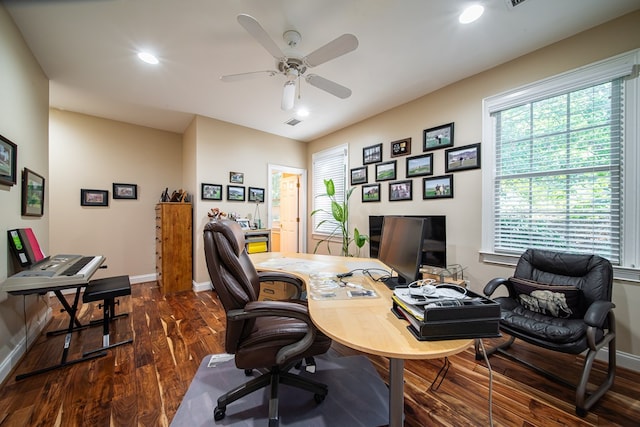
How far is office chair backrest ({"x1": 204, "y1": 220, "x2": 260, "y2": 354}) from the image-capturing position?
4.11 ft

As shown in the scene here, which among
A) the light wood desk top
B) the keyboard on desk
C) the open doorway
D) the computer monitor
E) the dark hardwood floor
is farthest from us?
the open doorway

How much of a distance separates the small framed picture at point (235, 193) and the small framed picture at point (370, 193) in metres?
2.12

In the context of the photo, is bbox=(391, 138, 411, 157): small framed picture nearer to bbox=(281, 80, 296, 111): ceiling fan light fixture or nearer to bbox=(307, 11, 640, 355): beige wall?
bbox=(307, 11, 640, 355): beige wall

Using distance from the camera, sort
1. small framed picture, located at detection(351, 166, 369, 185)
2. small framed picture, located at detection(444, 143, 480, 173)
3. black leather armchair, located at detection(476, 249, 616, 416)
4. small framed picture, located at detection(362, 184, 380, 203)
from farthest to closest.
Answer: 1. small framed picture, located at detection(351, 166, 369, 185)
2. small framed picture, located at detection(362, 184, 380, 203)
3. small framed picture, located at detection(444, 143, 480, 173)
4. black leather armchair, located at detection(476, 249, 616, 416)

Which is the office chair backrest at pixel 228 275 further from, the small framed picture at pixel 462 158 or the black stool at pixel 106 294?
the small framed picture at pixel 462 158

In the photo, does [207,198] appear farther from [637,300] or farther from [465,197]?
[637,300]

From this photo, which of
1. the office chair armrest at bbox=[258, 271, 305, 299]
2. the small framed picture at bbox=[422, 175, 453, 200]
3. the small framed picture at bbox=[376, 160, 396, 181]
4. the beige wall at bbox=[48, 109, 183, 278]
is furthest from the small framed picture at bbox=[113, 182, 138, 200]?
the small framed picture at bbox=[422, 175, 453, 200]

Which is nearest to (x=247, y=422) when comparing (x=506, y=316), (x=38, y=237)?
(x=506, y=316)

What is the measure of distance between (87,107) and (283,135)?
2.96 metres

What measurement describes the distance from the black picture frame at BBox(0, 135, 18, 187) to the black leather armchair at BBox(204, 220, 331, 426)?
1763 mm

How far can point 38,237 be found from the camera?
7.77 feet

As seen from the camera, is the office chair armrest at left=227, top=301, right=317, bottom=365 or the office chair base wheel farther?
the office chair base wheel

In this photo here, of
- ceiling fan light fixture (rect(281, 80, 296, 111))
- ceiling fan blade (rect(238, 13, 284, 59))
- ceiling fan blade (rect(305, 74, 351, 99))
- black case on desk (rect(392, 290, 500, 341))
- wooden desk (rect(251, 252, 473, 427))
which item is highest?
ceiling fan blade (rect(238, 13, 284, 59))

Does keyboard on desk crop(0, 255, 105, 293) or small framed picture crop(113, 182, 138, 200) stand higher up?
small framed picture crop(113, 182, 138, 200)
